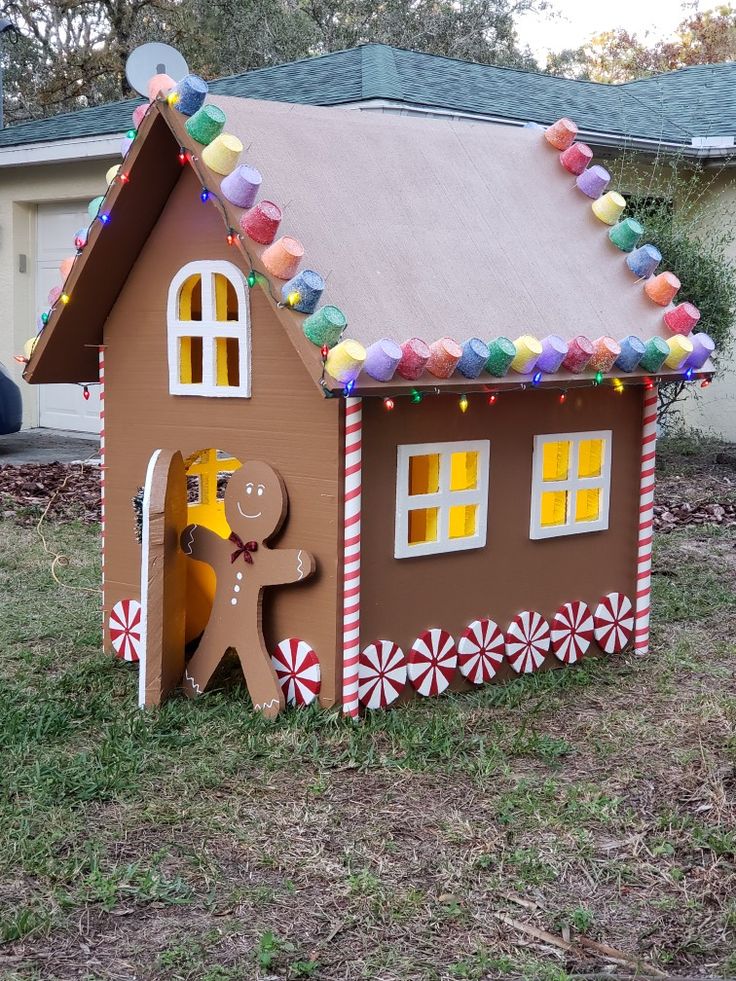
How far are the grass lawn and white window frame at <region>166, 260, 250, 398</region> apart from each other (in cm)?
121

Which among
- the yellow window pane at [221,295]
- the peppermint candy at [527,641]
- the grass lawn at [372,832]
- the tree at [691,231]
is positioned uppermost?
the tree at [691,231]

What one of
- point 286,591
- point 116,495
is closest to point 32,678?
point 116,495

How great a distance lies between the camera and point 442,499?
4395 mm

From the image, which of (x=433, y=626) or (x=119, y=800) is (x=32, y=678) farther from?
(x=433, y=626)

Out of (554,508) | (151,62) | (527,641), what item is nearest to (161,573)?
(527,641)

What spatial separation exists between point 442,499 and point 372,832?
4.74ft

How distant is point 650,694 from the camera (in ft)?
15.4

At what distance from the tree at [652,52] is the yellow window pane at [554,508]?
1105 inches

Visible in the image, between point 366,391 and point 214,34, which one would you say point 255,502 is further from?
point 214,34

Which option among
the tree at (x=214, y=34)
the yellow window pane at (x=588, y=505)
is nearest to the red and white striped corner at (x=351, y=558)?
the yellow window pane at (x=588, y=505)

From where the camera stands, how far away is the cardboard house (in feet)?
13.1

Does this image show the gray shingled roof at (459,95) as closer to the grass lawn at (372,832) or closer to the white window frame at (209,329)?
the white window frame at (209,329)

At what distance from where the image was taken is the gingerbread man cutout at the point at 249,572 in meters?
4.13

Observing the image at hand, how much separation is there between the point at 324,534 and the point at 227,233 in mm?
1191
